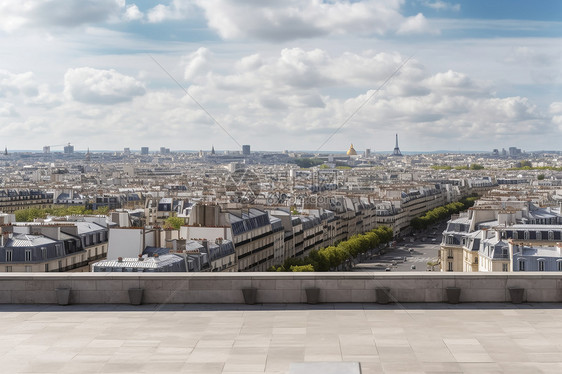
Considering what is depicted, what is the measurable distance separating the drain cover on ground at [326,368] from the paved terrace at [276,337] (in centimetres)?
9

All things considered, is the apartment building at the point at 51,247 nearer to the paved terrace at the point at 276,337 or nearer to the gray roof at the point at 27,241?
the gray roof at the point at 27,241

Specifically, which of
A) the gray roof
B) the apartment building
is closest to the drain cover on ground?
the apartment building

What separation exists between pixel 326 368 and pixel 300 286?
13.6ft

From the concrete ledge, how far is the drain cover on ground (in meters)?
3.91

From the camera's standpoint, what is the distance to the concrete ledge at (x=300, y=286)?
1177 centimetres

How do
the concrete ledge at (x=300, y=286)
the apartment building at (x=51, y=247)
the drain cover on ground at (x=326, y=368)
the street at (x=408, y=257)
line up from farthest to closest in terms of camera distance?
the street at (x=408, y=257) → the apartment building at (x=51, y=247) → the concrete ledge at (x=300, y=286) → the drain cover on ground at (x=326, y=368)

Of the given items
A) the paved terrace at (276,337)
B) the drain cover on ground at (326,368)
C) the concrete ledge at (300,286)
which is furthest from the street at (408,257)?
the drain cover on ground at (326,368)

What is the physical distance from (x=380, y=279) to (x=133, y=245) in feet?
81.8

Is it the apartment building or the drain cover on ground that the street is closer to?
the apartment building

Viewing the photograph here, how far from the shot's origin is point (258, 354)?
9.27 m

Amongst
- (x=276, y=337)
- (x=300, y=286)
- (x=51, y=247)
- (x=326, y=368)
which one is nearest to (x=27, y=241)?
(x=51, y=247)

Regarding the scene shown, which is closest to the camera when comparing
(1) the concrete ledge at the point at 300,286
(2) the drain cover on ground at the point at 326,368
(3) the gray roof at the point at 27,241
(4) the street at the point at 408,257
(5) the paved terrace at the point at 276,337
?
(2) the drain cover on ground at the point at 326,368

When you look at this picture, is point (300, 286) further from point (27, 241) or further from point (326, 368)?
point (27, 241)

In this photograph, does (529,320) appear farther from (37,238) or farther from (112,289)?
(37,238)
